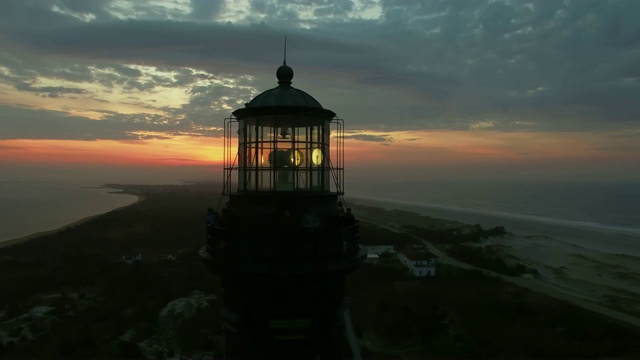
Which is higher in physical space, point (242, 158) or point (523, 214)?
point (242, 158)

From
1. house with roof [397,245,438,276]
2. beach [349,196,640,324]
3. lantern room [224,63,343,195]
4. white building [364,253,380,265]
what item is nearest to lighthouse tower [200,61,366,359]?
lantern room [224,63,343,195]

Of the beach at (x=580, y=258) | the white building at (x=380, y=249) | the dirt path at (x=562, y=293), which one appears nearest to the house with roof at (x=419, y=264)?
the dirt path at (x=562, y=293)

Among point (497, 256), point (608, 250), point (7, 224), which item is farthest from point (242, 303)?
point (7, 224)

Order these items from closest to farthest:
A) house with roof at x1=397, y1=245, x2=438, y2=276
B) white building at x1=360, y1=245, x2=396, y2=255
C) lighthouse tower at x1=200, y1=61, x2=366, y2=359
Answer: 1. lighthouse tower at x1=200, y1=61, x2=366, y2=359
2. house with roof at x1=397, y1=245, x2=438, y2=276
3. white building at x1=360, y1=245, x2=396, y2=255

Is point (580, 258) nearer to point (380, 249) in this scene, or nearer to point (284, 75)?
point (380, 249)

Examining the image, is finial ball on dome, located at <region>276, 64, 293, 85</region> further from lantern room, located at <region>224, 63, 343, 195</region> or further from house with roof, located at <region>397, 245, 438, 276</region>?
house with roof, located at <region>397, 245, 438, 276</region>

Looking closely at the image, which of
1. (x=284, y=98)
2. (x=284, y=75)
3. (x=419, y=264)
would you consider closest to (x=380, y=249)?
(x=419, y=264)

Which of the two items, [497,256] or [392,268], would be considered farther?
[497,256]

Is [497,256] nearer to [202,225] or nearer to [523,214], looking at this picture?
[202,225]
